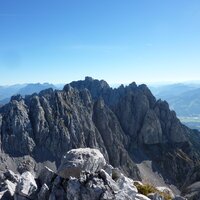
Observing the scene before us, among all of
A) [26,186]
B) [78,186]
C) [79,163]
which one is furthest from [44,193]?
[79,163]

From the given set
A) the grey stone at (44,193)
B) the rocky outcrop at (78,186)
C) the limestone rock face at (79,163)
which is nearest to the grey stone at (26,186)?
the rocky outcrop at (78,186)

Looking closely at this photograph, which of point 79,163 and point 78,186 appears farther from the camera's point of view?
point 79,163

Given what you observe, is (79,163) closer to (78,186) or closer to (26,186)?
(78,186)

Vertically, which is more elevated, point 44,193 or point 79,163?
point 79,163

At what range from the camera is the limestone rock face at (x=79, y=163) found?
47781 mm

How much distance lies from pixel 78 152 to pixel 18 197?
10.2 metres

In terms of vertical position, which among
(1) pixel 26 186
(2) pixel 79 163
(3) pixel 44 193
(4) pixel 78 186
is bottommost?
(3) pixel 44 193

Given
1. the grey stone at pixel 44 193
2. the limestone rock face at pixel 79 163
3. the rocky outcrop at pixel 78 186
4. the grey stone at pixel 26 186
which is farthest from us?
the limestone rock face at pixel 79 163

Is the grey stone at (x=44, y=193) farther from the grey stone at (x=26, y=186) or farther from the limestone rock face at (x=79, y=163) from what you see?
the limestone rock face at (x=79, y=163)

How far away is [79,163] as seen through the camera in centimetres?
4866

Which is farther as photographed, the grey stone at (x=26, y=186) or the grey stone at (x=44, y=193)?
the grey stone at (x=26, y=186)

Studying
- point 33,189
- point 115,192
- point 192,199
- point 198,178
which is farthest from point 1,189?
point 198,178

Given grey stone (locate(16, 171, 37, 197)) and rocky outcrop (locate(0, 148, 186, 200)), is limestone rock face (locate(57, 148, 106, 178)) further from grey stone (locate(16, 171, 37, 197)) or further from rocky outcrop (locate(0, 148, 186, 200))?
grey stone (locate(16, 171, 37, 197))

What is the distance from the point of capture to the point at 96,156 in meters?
50.6
